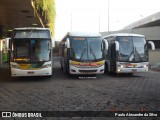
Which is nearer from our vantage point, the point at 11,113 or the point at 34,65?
the point at 11,113

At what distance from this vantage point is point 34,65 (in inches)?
773

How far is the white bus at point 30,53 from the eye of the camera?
19469mm

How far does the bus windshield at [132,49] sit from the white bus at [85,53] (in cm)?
156

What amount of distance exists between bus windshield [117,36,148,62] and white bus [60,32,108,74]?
1.56 meters

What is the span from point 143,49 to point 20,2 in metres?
8.58

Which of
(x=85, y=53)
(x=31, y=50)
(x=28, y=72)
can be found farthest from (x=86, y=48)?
(x=28, y=72)

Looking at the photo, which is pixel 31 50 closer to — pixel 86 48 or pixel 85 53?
pixel 85 53

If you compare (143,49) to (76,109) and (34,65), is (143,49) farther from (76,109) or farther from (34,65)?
(76,109)

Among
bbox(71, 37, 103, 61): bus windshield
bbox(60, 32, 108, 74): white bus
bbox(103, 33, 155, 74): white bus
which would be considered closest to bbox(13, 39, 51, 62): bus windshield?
bbox(60, 32, 108, 74): white bus

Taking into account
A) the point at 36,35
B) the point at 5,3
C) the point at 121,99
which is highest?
the point at 5,3

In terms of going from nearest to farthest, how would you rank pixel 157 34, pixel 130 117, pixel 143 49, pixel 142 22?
pixel 130 117 < pixel 143 49 < pixel 157 34 < pixel 142 22

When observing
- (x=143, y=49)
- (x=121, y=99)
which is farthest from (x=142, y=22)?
(x=121, y=99)

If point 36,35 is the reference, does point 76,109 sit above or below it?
below

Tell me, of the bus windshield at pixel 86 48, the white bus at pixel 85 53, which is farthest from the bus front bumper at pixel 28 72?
the bus windshield at pixel 86 48
